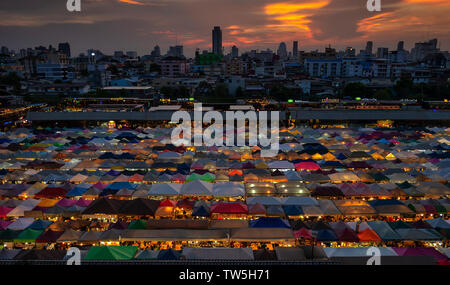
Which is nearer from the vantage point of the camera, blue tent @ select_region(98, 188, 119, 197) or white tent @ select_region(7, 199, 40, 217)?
white tent @ select_region(7, 199, 40, 217)

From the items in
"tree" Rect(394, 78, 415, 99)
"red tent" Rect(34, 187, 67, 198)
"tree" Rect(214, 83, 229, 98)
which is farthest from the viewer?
"tree" Rect(394, 78, 415, 99)

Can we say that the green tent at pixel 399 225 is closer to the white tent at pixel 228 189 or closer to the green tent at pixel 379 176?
the green tent at pixel 379 176

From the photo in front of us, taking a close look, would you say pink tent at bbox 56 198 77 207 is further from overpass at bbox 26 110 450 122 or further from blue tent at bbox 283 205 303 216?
overpass at bbox 26 110 450 122

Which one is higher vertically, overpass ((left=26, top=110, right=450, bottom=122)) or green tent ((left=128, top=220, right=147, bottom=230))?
overpass ((left=26, top=110, right=450, bottom=122))

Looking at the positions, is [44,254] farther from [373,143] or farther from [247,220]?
[373,143]

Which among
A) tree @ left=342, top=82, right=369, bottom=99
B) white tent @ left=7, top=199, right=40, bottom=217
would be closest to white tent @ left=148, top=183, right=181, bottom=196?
white tent @ left=7, top=199, right=40, bottom=217

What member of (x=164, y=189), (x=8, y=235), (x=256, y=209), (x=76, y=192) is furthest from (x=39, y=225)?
(x=256, y=209)

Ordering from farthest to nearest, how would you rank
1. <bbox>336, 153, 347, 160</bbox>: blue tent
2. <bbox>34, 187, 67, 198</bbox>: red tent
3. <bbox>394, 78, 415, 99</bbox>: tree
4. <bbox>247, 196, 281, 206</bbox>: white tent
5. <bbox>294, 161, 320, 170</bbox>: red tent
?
<bbox>394, 78, 415, 99</bbox>: tree → <bbox>336, 153, 347, 160</bbox>: blue tent → <bbox>294, 161, 320, 170</bbox>: red tent → <bbox>34, 187, 67, 198</bbox>: red tent → <bbox>247, 196, 281, 206</bbox>: white tent

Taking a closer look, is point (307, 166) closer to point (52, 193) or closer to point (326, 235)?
point (326, 235)
